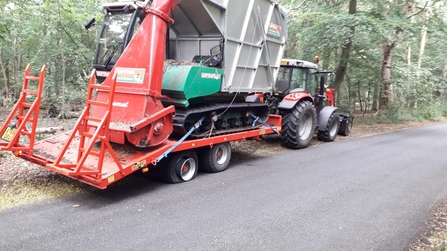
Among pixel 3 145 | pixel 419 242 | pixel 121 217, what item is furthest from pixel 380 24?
pixel 3 145

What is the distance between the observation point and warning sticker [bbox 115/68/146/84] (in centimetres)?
492

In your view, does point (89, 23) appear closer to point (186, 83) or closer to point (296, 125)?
point (186, 83)

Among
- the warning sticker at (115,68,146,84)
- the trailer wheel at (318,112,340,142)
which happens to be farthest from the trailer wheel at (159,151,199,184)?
the trailer wheel at (318,112,340,142)

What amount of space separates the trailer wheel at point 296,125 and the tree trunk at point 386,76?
7.53m

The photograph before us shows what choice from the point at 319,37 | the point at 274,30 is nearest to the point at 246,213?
the point at 274,30

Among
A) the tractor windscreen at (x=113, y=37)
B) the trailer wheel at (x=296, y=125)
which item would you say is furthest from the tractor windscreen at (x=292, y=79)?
the tractor windscreen at (x=113, y=37)

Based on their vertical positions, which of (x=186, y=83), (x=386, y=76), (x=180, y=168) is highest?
(x=386, y=76)

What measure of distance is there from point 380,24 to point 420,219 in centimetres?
759

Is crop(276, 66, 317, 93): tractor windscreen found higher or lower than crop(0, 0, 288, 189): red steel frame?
higher

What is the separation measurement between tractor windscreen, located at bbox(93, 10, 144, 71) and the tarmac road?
2146mm

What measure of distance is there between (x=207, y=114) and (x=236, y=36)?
1620mm

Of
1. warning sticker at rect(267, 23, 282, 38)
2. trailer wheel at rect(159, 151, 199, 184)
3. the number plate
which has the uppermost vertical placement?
warning sticker at rect(267, 23, 282, 38)

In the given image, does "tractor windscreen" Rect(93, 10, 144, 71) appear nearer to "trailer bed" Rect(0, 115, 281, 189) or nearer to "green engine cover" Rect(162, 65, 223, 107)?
"green engine cover" Rect(162, 65, 223, 107)

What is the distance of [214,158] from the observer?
20.0 feet
